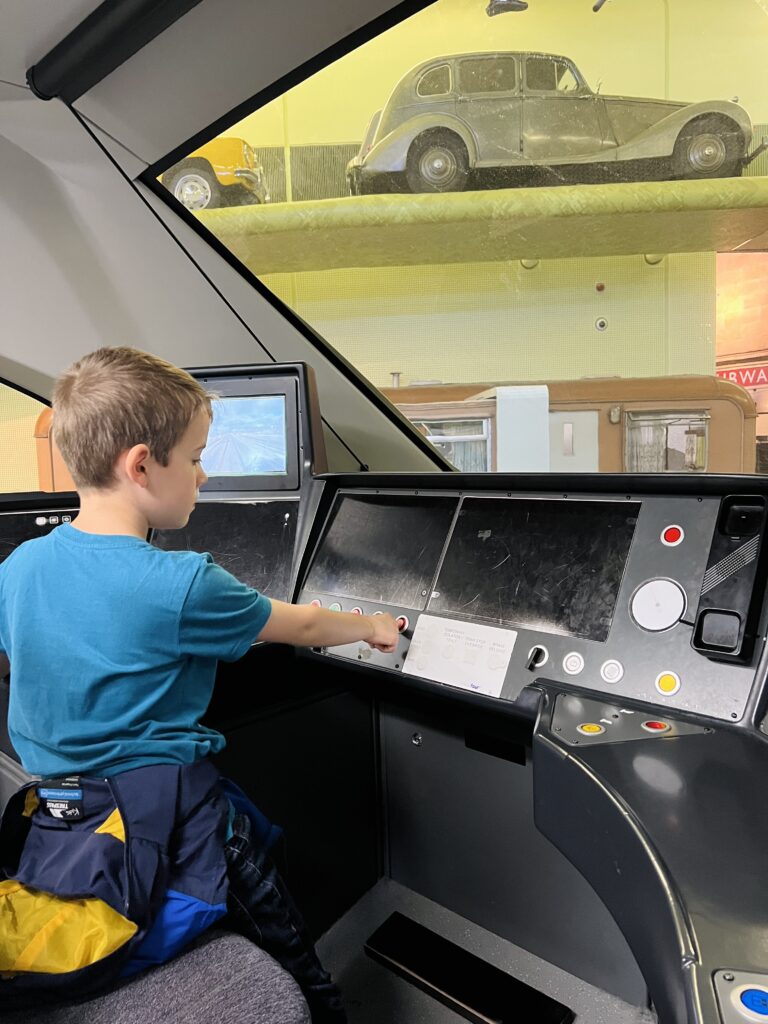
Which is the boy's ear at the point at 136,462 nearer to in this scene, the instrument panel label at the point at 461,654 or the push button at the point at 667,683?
the instrument panel label at the point at 461,654

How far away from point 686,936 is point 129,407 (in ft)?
2.74

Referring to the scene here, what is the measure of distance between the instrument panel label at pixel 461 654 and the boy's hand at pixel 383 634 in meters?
0.06

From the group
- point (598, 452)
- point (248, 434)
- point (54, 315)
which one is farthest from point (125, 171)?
point (598, 452)

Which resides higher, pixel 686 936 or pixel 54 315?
pixel 54 315

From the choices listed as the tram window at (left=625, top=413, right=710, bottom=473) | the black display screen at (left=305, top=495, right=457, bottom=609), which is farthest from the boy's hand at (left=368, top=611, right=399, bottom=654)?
the tram window at (left=625, top=413, right=710, bottom=473)

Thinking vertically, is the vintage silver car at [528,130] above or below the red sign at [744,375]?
above

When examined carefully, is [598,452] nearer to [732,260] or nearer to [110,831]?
[732,260]

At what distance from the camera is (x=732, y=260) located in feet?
5.04

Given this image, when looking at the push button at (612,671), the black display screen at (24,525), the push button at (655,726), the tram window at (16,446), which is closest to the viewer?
the push button at (655,726)

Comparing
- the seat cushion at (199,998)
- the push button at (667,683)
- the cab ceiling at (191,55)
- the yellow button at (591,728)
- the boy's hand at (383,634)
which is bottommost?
the seat cushion at (199,998)

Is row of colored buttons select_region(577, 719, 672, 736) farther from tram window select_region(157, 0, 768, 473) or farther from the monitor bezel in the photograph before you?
the monitor bezel

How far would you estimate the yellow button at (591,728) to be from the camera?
0.94m

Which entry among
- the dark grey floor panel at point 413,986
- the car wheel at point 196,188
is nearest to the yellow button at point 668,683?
the dark grey floor panel at point 413,986

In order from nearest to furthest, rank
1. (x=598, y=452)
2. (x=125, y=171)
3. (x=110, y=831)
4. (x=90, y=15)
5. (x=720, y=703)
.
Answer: (x=110, y=831) < (x=720, y=703) < (x=90, y=15) < (x=598, y=452) < (x=125, y=171)
